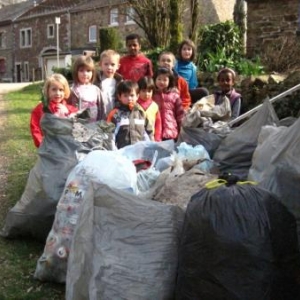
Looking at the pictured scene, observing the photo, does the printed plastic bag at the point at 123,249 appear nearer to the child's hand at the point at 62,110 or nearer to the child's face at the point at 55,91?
the child's hand at the point at 62,110

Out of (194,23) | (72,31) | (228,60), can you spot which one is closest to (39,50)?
(72,31)

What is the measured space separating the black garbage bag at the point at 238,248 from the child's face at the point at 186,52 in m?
3.03

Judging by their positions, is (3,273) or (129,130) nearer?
(3,273)

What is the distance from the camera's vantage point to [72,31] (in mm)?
40719

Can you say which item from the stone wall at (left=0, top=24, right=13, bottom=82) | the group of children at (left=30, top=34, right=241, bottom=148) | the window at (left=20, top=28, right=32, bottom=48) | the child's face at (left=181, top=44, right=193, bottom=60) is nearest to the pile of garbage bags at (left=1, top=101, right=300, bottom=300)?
the group of children at (left=30, top=34, right=241, bottom=148)

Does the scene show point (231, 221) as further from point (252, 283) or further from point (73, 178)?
point (73, 178)

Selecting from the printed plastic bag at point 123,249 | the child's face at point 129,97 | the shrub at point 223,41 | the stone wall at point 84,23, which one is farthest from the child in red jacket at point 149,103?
the stone wall at point 84,23

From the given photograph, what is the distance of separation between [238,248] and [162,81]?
266 cm

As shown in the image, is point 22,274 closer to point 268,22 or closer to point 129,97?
point 129,97

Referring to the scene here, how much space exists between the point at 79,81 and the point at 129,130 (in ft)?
2.35

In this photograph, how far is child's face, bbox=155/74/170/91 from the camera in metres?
4.79

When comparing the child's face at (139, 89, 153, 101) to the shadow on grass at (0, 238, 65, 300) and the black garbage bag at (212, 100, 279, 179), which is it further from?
the shadow on grass at (0, 238, 65, 300)

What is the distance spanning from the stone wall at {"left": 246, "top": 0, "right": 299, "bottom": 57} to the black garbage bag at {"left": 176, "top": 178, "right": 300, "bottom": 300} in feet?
27.4

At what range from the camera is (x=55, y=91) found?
4.31m
